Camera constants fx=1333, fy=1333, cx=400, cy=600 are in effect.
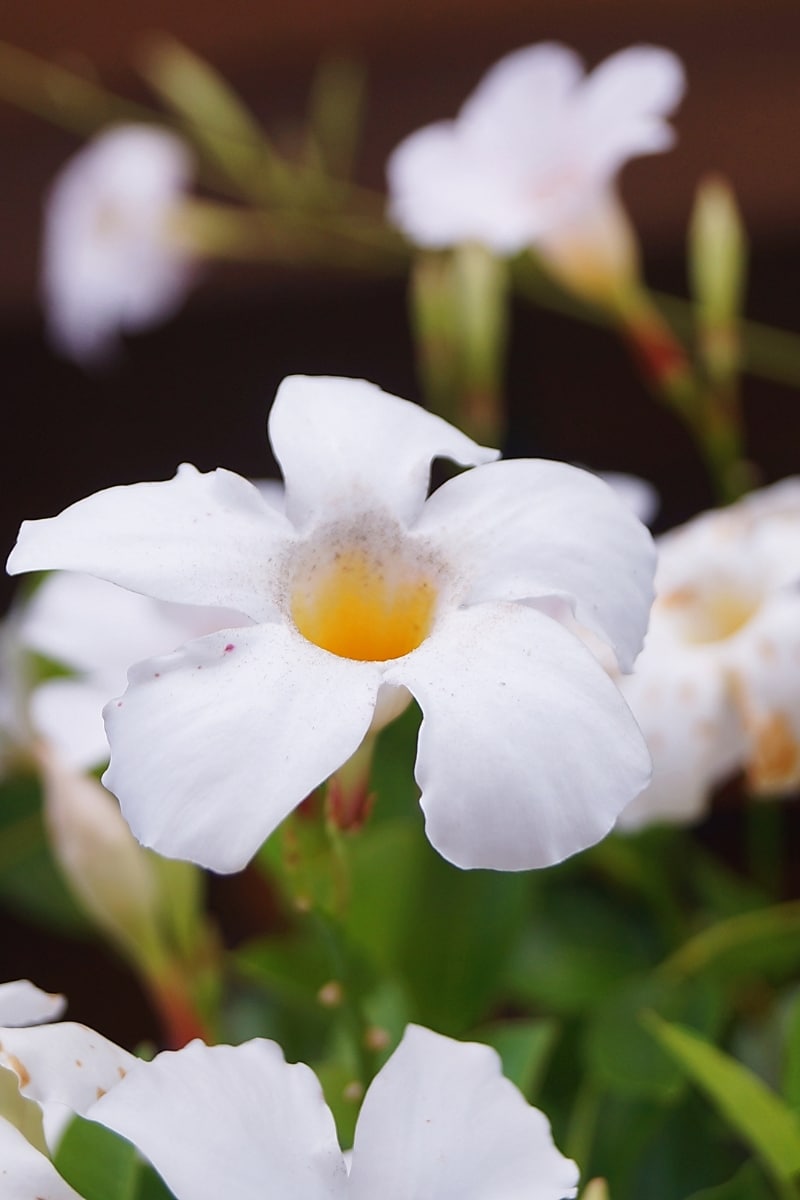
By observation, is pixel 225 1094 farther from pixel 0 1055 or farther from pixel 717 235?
pixel 717 235

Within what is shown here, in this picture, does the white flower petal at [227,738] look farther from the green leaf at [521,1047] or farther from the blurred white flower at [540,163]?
the blurred white flower at [540,163]

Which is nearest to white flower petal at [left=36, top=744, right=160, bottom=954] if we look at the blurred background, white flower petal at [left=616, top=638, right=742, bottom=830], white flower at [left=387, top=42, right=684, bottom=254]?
white flower petal at [left=616, top=638, right=742, bottom=830]

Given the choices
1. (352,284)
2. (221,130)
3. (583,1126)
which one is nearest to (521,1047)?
(583,1126)

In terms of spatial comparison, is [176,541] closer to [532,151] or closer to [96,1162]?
[96,1162]

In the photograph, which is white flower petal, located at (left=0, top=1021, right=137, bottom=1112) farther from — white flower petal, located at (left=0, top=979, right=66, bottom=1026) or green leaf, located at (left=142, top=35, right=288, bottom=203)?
green leaf, located at (left=142, top=35, right=288, bottom=203)

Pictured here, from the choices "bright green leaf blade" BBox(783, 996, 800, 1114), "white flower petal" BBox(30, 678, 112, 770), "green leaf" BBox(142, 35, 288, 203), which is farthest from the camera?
"green leaf" BBox(142, 35, 288, 203)

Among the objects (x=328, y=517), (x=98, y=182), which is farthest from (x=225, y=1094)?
(x=98, y=182)

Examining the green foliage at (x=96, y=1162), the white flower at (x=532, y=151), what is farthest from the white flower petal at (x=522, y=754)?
the white flower at (x=532, y=151)
